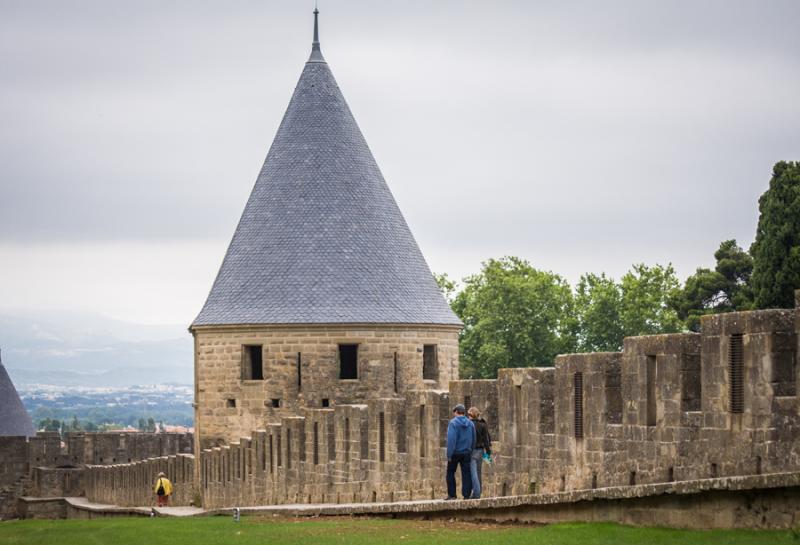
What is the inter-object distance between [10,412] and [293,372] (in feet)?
110

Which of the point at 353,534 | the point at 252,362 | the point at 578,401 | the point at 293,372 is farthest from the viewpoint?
the point at 252,362

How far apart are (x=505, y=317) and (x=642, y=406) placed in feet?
160

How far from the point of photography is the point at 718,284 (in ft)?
171

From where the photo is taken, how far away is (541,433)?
66.7 ft

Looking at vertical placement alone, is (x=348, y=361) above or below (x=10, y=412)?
above

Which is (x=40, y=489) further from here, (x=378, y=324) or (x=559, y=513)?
(x=559, y=513)

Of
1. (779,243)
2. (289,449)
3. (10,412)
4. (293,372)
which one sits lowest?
(289,449)

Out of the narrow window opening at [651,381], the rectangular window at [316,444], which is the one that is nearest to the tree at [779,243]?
the rectangular window at [316,444]

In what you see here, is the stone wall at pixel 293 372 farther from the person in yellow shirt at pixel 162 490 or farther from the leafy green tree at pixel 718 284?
the leafy green tree at pixel 718 284

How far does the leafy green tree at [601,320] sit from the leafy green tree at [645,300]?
0.35 metres

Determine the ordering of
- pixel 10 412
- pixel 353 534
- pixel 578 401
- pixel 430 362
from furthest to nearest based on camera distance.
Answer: pixel 10 412 → pixel 430 362 → pixel 578 401 → pixel 353 534

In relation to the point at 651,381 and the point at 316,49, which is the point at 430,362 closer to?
the point at 316,49

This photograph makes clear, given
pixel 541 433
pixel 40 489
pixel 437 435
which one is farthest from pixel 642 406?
pixel 40 489

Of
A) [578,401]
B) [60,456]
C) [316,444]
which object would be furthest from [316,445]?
[60,456]
